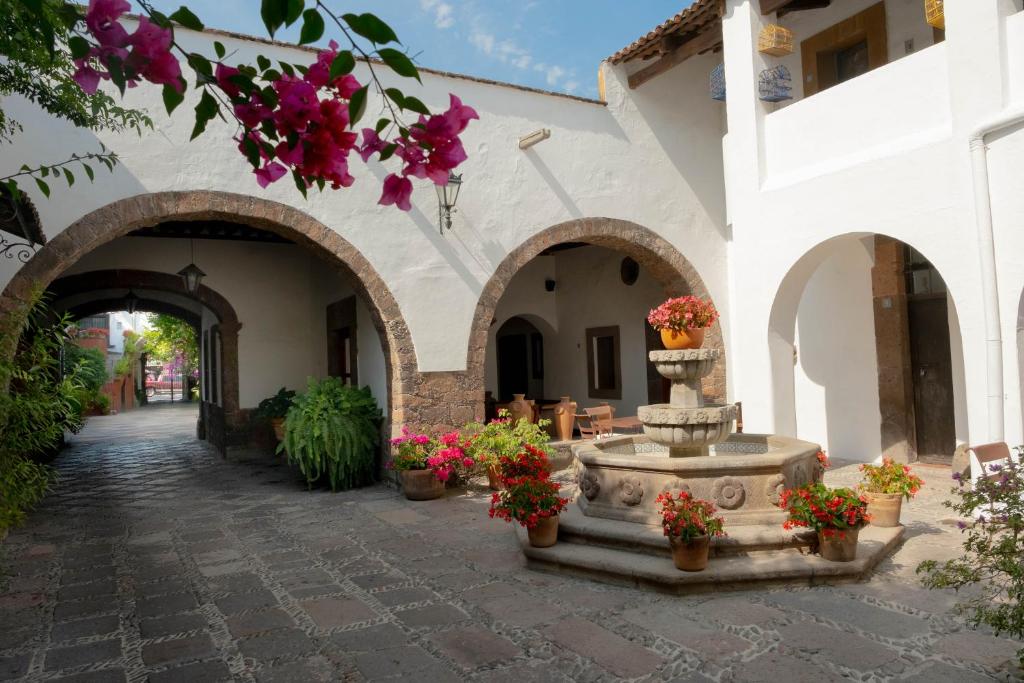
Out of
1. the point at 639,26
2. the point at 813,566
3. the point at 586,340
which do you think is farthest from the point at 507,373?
the point at 813,566

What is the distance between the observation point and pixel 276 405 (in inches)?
408

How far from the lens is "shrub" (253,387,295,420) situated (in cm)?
1027

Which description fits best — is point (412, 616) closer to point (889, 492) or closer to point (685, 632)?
point (685, 632)

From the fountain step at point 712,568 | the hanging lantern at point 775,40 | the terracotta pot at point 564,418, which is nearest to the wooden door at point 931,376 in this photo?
the hanging lantern at point 775,40

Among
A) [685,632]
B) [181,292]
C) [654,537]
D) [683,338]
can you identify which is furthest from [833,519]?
[181,292]

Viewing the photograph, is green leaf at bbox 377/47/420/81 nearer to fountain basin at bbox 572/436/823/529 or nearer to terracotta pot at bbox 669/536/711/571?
terracotta pot at bbox 669/536/711/571

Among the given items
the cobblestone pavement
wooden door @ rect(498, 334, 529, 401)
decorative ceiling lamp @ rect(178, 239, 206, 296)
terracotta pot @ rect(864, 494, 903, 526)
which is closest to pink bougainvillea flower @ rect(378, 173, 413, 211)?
the cobblestone pavement

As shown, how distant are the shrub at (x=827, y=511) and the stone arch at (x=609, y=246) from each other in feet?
14.7

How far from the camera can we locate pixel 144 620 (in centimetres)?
404

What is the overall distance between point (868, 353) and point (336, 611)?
6952mm

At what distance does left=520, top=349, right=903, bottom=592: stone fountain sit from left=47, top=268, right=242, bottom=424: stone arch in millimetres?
7277

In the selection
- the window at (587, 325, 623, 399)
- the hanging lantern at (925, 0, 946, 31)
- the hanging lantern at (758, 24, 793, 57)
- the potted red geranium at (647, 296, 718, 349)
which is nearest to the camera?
the potted red geranium at (647, 296, 718, 349)

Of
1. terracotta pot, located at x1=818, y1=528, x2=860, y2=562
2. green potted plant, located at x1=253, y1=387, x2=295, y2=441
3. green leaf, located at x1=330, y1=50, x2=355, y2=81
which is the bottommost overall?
terracotta pot, located at x1=818, y1=528, x2=860, y2=562

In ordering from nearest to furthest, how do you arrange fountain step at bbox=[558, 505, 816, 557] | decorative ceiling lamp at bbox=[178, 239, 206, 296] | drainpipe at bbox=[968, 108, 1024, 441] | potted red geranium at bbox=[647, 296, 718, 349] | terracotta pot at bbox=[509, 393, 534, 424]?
fountain step at bbox=[558, 505, 816, 557] → potted red geranium at bbox=[647, 296, 718, 349] → drainpipe at bbox=[968, 108, 1024, 441] → decorative ceiling lamp at bbox=[178, 239, 206, 296] → terracotta pot at bbox=[509, 393, 534, 424]
